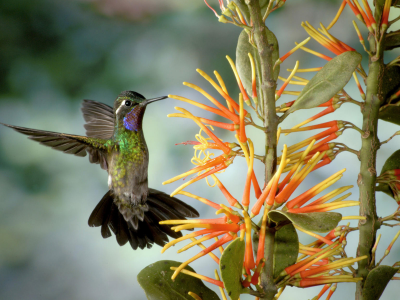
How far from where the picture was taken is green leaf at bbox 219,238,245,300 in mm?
306

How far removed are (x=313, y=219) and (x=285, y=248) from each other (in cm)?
8

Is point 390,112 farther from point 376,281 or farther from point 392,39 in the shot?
point 376,281

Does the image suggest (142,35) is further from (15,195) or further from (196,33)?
(15,195)

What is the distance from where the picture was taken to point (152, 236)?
28.2 inches

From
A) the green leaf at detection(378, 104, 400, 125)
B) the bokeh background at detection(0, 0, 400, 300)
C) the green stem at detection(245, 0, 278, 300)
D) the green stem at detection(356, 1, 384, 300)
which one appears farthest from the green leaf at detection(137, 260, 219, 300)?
the bokeh background at detection(0, 0, 400, 300)

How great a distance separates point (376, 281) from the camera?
1.36 feet

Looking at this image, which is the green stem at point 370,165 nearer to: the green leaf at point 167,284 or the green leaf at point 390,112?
the green leaf at point 390,112

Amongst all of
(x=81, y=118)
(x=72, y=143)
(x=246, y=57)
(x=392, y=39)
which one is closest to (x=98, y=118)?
(x=81, y=118)

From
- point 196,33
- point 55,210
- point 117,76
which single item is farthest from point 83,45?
point 55,210

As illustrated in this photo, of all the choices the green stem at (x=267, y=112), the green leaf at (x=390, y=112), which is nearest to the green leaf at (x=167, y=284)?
the green stem at (x=267, y=112)

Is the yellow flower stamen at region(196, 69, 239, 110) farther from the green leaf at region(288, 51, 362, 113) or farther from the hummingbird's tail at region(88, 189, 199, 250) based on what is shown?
the hummingbird's tail at region(88, 189, 199, 250)

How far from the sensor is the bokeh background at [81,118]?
82 centimetres

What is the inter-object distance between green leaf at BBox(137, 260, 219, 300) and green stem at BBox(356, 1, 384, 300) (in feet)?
0.62

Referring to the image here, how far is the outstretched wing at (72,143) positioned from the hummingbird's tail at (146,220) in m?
0.08
